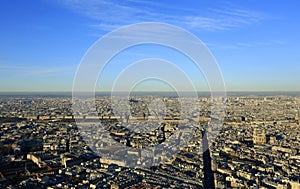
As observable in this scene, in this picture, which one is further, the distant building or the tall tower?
the distant building

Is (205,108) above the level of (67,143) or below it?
above

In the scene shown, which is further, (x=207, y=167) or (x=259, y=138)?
(x=259, y=138)

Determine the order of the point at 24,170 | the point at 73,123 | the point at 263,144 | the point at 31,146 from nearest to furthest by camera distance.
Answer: the point at 24,170
the point at 31,146
the point at 263,144
the point at 73,123

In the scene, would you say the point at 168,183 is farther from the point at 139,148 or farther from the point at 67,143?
the point at 67,143

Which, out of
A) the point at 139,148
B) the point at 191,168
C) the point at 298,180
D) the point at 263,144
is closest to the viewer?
the point at 298,180

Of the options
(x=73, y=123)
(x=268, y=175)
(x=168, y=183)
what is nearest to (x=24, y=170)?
(x=168, y=183)

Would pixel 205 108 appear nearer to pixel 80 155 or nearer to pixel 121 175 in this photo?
pixel 80 155

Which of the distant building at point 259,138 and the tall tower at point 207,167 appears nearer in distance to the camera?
the tall tower at point 207,167

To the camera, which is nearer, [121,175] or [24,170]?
[121,175]
